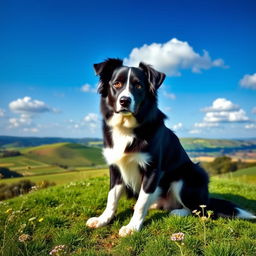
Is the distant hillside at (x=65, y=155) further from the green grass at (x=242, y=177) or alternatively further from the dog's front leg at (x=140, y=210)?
the dog's front leg at (x=140, y=210)

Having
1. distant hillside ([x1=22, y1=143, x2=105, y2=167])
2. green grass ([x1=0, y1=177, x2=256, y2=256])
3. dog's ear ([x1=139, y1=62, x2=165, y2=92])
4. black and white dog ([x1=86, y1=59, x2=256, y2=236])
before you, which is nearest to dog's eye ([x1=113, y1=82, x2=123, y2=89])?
black and white dog ([x1=86, y1=59, x2=256, y2=236])

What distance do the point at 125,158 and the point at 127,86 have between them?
1.21 meters

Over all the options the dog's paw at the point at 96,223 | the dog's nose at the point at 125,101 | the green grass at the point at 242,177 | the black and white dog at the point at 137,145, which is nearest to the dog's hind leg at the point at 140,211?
the black and white dog at the point at 137,145

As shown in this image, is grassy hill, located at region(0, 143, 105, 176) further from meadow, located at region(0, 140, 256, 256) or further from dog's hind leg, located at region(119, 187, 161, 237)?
dog's hind leg, located at region(119, 187, 161, 237)

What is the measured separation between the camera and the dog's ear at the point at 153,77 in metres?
4.63

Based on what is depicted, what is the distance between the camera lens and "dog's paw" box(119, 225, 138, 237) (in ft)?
14.4

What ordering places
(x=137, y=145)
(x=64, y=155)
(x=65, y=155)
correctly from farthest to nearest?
(x=65, y=155) → (x=64, y=155) → (x=137, y=145)

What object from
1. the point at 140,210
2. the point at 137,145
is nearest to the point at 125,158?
the point at 137,145

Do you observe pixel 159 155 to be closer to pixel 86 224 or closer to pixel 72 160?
pixel 86 224

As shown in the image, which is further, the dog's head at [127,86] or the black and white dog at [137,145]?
the black and white dog at [137,145]

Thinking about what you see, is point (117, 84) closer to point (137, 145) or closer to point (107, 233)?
point (137, 145)

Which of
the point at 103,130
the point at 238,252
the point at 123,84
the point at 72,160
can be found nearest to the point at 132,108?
the point at 123,84

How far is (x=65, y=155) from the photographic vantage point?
152 feet

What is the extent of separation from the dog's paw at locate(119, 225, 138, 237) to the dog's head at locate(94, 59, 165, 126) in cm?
184
